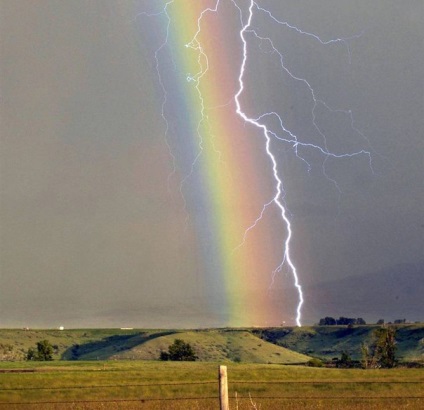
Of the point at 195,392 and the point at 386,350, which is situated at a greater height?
the point at 386,350

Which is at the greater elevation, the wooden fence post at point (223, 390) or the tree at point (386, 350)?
the tree at point (386, 350)

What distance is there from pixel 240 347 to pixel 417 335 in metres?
36.4

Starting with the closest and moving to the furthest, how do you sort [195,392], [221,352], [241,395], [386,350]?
[241,395], [195,392], [386,350], [221,352]

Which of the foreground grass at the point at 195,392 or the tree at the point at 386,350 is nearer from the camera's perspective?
the foreground grass at the point at 195,392

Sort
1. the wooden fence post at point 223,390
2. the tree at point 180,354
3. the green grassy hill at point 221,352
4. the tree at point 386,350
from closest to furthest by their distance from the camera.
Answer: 1. the wooden fence post at point 223,390
2. the tree at point 386,350
3. the tree at point 180,354
4. the green grassy hill at point 221,352

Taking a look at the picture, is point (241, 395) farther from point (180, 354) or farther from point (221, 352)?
point (221, 352)

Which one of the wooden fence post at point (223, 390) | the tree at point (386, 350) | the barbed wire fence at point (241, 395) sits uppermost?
the tree at point (386, 350)

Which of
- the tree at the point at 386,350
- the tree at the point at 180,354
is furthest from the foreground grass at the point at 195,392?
the tree at the point at 180,354

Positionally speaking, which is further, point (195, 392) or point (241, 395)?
point (195, 392)

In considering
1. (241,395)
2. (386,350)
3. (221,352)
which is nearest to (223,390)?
(241,395)

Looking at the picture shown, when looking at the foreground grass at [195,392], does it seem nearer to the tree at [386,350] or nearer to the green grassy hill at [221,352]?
the tree at [386,350]

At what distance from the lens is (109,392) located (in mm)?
48688

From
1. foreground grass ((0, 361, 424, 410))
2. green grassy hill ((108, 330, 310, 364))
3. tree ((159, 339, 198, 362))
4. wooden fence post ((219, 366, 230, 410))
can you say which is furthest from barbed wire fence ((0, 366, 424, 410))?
green grassy hill ((108, 330, 310, 364))

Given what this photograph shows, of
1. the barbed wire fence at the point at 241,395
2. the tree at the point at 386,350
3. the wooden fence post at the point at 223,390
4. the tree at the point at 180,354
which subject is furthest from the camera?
the tree at the point at 180,354
